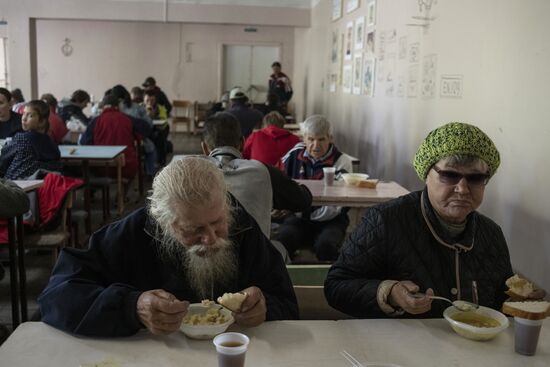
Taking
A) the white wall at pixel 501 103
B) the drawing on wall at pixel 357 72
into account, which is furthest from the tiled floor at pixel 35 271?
the drawing on wall at pixel 357 72

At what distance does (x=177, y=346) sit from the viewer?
1.55 metres

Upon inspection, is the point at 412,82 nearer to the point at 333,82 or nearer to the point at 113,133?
the point at 113,133

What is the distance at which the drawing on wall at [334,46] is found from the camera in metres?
8.84

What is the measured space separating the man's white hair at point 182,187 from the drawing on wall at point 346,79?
6.43 m

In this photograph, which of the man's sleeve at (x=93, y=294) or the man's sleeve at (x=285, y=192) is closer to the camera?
the man's sleeve at (x=93, y=294)

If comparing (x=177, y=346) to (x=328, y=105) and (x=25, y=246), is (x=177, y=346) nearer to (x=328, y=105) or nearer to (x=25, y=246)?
(x=25, y=246)

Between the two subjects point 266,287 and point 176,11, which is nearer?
point 266,287

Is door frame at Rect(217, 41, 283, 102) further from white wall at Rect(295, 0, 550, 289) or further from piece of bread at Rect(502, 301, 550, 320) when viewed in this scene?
piece of bread at Rect(502, 301, 550, 320)

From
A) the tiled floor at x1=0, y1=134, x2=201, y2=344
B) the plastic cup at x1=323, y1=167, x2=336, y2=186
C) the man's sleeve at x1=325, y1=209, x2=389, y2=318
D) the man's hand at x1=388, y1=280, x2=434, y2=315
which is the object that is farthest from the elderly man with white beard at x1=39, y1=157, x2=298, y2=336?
the plastic cup at x1=323, y1=167, x2=336, y2=186

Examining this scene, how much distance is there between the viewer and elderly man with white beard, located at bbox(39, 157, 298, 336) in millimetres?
1588

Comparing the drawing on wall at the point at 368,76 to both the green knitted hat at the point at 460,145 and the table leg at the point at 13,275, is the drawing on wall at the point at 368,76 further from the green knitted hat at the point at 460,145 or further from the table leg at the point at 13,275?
the green knitted hat at the point at 460,145

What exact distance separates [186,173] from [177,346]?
49 cm

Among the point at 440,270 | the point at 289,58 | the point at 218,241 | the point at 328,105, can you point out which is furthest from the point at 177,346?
the point at 289,58

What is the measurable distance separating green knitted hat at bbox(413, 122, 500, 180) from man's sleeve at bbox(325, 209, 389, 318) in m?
0.30
